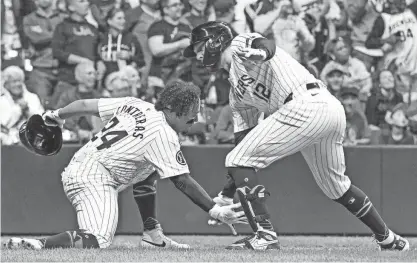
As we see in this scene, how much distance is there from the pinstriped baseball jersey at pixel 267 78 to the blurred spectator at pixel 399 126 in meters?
2.62

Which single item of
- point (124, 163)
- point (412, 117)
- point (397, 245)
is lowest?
point (397, 245)

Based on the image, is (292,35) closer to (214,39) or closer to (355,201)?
(214,39)

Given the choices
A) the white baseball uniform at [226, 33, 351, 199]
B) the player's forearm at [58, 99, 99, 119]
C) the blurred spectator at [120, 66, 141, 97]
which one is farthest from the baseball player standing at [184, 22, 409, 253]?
the blurred spectator at [120, 66, 141, 97]

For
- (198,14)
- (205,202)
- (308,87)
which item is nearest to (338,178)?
(308,87)

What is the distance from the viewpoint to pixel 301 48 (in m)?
9.02

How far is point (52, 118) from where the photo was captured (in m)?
6.73

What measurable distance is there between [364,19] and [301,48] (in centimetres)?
76

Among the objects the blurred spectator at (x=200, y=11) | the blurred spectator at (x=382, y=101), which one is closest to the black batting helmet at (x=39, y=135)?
the blurred spectator at (x=200, y=11)

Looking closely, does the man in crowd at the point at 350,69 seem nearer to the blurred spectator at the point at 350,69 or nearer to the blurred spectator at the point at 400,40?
the blurred spectator at the point at 350,69

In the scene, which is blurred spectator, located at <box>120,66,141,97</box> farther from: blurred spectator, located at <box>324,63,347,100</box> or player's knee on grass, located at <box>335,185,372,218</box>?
player's knee on grass, located at <box>335,185,372,218</box>

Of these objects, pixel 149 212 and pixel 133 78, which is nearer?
pixel 149 212

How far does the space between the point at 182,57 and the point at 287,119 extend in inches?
123

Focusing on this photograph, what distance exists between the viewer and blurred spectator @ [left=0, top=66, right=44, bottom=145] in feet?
28.5

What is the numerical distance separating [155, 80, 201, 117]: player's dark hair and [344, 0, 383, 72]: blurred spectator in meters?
3.28
